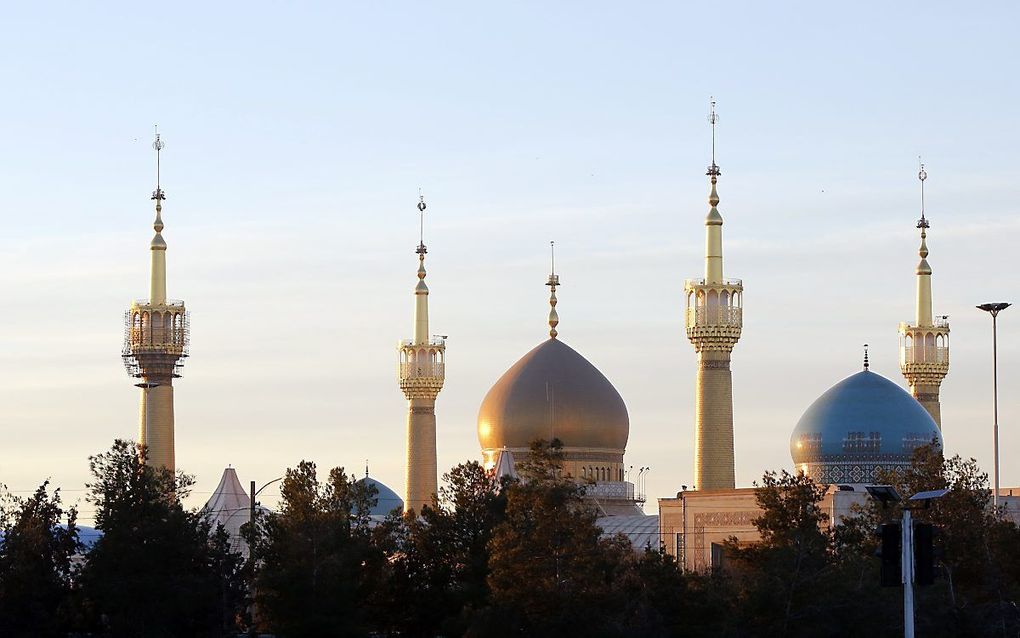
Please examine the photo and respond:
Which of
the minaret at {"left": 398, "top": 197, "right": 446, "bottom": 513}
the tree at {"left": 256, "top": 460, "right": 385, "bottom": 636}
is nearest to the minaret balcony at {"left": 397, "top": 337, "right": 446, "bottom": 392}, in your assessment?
the minaret at {"left": 398, "top": 197, "right": 446, "bottom": 513}

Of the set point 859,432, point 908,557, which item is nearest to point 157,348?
point 859,432

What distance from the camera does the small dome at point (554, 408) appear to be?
3236 inches

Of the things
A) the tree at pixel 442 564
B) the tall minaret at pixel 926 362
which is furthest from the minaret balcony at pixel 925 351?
the tree at pixel 442 564

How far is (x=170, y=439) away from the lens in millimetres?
76500

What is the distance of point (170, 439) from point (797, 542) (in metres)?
38.8

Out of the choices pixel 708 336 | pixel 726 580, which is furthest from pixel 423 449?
pixel 726 580

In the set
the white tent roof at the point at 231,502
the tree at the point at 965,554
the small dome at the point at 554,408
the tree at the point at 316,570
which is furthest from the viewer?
the small dome at the point at 554,408

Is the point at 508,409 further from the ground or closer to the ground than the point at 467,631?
further from the ground

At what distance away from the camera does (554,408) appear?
3241 inches

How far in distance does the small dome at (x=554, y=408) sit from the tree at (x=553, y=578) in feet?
128

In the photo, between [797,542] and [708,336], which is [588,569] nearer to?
[797,542]

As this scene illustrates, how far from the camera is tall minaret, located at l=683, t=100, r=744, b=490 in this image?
68188 mm

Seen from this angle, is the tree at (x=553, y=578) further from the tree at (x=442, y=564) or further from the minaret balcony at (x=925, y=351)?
the minaret balcony at (x=925, y=351)

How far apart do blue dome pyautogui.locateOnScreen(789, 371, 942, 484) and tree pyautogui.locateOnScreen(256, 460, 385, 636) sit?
24885 millimetres
